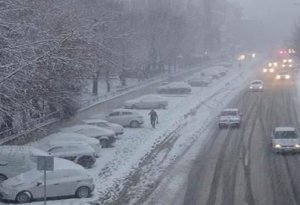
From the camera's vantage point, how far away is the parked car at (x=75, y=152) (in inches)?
1150

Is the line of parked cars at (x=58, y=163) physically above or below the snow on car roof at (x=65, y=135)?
below

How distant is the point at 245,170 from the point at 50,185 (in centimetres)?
847

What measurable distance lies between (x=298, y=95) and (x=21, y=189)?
41.6 m

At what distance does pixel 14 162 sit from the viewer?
26031 millimetres

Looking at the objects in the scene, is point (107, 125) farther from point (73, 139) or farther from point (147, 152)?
point (73, 139)

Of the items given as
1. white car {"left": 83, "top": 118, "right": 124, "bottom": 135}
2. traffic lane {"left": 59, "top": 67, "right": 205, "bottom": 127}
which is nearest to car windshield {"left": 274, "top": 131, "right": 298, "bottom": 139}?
white car {"left": 83, "top": 118, "right": 124, "bottom": 135}

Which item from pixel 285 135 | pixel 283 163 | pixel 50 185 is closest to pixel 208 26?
pixel 285 135

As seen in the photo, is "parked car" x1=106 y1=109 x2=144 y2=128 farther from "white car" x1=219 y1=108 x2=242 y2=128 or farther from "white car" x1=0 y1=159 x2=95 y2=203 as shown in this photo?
"white car" x1=0 y1=159 x2=95 y2=203

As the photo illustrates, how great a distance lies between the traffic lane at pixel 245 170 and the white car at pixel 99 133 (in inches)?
198

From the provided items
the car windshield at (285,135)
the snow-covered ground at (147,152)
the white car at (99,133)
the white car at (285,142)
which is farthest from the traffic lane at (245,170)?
the white car at (99,133)

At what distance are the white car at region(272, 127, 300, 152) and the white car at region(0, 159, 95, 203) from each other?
11.0m

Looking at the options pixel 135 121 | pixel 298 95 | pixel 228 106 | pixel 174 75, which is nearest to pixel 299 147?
pixel 135 121

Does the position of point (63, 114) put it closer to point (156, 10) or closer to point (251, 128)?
point (251, 128)

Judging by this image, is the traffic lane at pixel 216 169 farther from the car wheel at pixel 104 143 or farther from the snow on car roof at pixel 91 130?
the snow on car roof at pixel 91 130
